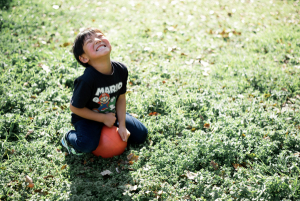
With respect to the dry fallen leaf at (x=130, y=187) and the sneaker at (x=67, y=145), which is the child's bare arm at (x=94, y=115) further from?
the dry fallen leaf at (x=130, y=187)

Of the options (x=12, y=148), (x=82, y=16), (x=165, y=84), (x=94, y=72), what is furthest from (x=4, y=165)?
(x=82, y=16)

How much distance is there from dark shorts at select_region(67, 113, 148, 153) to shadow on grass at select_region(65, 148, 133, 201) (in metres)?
0.21

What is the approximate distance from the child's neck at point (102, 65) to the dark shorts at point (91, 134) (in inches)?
26.7

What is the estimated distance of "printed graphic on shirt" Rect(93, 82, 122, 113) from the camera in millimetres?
2880

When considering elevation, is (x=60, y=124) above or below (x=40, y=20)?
below

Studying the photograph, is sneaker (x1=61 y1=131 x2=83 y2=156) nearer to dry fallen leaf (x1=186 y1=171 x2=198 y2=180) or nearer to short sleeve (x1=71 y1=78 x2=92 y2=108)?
short sleeve (x1=71 y1=78 x2=92 y2=108)

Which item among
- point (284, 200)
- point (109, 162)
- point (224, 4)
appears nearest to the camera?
point (284, 200)

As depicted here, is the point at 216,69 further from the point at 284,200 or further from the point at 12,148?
the point at 12,148

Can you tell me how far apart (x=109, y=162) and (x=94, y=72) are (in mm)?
1141

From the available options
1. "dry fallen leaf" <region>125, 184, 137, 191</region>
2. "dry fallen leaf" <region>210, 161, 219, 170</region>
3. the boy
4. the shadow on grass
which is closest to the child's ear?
the boy

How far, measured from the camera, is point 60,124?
3396mm

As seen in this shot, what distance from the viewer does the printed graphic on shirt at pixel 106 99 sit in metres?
2.88

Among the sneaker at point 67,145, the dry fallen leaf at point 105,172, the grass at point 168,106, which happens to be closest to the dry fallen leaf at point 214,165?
the grass at point 168,106

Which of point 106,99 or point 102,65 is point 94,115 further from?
point 102,65
